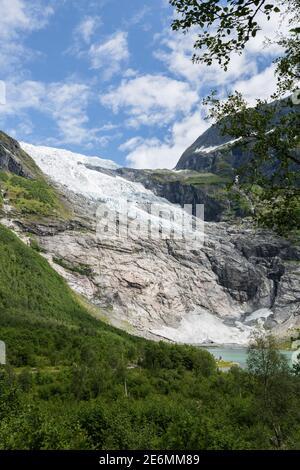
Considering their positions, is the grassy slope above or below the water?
above

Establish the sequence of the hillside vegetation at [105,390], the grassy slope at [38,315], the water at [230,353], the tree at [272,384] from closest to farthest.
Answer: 1. the hillside vegetation at [105,390]
2. the tree at [272,384]
3. the grassy slope at [38,315]
4. the water at [230,353]

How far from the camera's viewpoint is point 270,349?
208ft

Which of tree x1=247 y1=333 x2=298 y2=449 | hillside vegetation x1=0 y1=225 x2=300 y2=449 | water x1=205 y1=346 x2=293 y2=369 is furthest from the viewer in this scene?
water x1=205 y1=346 x2=293 y2=369

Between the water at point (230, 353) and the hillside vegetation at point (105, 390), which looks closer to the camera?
the hillside vegetation at point (105, 390)

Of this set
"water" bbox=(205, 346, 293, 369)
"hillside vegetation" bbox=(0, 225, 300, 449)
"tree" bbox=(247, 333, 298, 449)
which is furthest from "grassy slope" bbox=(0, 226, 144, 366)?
"tree" bbox=(247, 333, 298, 449)

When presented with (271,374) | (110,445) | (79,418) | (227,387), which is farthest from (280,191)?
(227,387)

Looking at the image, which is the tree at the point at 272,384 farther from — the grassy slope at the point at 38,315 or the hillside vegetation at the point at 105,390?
the grassy slope at the point at 38,315

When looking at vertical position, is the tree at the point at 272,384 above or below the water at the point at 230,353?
above

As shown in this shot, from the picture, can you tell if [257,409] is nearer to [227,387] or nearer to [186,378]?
[227,387]

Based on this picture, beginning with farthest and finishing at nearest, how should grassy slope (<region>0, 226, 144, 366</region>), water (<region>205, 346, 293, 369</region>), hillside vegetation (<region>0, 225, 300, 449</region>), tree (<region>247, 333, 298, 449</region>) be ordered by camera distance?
water (<region>205, 346, 293, 369</region>) → grassy slope (<region>0, 226, 144, 366</region>) → tree (<region>247, 333, 298, 449</region>) → hillside vegetation (<region>0, 225, 300, 449</region>)

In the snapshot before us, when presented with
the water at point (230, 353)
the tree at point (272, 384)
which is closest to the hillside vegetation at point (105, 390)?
the tree at point (272, 384)

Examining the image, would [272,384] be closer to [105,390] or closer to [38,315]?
[105,390]

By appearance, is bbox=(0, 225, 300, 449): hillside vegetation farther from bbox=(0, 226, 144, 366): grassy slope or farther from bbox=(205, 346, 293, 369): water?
bbox=(205, 346, 293, 369): water

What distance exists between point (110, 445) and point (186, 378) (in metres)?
54.0
